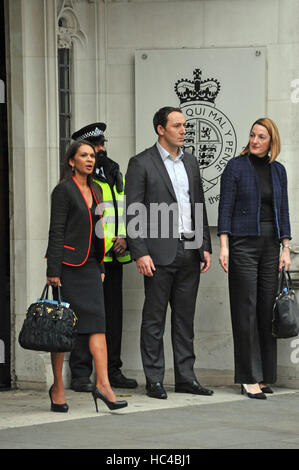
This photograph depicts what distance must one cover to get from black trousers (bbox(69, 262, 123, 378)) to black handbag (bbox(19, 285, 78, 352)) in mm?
1514

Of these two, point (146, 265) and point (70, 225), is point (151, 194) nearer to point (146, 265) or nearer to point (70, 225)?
point (146, 265)

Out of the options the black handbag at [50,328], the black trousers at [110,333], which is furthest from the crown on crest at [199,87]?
the black handbag at [50,328]

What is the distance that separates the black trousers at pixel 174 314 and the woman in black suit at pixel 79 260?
824mm

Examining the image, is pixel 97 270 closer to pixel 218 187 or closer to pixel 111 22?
pixel 218 187

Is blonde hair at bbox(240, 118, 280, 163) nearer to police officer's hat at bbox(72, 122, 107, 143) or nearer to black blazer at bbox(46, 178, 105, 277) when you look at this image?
police officer's hat at bbox(72, 122, 107, 143)

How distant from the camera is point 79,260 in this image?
26.6 feet

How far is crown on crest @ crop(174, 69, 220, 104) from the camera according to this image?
9.62 metres

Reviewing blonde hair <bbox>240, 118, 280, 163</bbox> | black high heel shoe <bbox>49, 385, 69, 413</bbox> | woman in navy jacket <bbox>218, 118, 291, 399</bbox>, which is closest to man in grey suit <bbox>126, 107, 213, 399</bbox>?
woman in navy jacket <bbox>218, 118, 291, 399</bbox>

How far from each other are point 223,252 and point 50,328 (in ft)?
5.83

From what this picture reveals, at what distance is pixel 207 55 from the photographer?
9617 mm

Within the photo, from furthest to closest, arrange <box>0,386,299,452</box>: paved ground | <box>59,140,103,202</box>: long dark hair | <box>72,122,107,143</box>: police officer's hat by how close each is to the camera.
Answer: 1. <box>72,122,107,143</box>: police officer's hat
2. <box>59,140,103,202</box>: long dark hair
3. <box>0,386,299,452</box>: paved ground

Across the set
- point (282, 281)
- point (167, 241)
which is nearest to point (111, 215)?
point (167, 241)
